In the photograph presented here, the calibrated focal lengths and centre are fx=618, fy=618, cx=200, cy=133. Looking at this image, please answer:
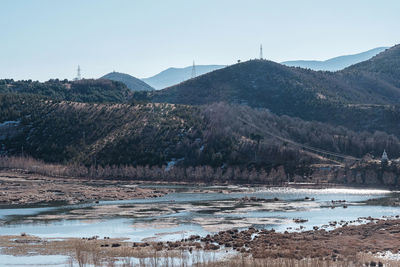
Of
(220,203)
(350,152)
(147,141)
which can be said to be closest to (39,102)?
(147,141)

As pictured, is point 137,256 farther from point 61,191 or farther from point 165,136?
point 165,136

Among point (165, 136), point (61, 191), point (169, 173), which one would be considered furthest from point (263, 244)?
point (165, 136)

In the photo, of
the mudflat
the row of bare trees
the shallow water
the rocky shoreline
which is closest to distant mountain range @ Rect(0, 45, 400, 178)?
the row of bare trees

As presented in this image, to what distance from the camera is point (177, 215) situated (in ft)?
235

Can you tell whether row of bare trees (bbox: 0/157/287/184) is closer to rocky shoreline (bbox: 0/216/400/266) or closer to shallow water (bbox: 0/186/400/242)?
shallow water (bbox: 0/186/400/242)

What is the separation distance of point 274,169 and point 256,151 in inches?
484

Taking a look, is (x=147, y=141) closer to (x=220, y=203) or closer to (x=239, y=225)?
(x=220, y=203)

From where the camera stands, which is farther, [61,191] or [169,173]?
[169,173]

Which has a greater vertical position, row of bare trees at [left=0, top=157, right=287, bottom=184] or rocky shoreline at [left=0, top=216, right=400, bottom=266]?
row of bare trees at [left=0, top=157, right=287, bottom=184]

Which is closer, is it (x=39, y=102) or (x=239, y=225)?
(x=239, y=225)

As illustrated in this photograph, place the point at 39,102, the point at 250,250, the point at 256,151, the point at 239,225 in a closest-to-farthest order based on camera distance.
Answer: the point at 250,250
the point at 239,225
the point at 256,151
the point at 39,102

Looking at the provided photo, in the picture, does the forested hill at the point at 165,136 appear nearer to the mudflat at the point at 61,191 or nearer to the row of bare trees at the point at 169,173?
the row of bare trees at the point at 169,173

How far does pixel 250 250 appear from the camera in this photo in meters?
47.4

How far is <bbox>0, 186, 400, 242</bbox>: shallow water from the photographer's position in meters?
59.6
